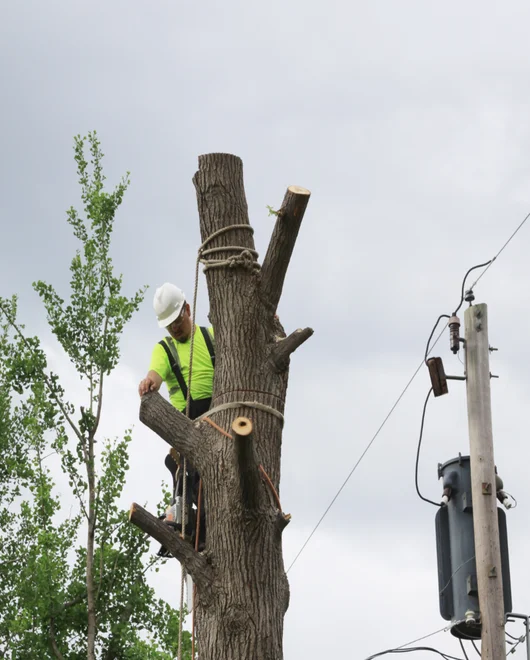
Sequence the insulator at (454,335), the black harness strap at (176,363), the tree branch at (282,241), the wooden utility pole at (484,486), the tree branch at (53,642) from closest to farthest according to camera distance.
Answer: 1. the tree branch at (282,241)
2. the black harness strap at (176,363)
3. the wooden utility pole at (484,486)
4. the insulator at (454,335)
5. the tree branch at (53,642)

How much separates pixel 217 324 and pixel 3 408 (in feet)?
37.8

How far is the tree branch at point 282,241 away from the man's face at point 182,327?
1089mm

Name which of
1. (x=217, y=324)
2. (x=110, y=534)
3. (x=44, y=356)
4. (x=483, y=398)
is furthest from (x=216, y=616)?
(x=44, y=356)

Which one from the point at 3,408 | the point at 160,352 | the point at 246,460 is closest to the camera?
the point at 246,460

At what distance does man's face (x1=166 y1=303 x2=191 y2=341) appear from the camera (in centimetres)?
554

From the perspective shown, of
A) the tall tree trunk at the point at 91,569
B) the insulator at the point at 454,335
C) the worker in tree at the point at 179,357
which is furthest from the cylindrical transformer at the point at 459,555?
the tall tree trunk at the point at 91,569

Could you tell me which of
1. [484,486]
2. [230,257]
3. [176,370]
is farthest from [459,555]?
[230,257]

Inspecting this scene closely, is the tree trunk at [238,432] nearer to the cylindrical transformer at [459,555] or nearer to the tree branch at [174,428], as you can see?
the tree branch at [174,428]

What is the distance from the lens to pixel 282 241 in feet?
14.6

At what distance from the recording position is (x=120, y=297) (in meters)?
12.7

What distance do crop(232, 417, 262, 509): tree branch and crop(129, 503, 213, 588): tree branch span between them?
0.29 meters

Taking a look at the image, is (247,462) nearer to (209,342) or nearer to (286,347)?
(286,347)

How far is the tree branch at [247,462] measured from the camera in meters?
3.77

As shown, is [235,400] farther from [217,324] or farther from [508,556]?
[508,556]
